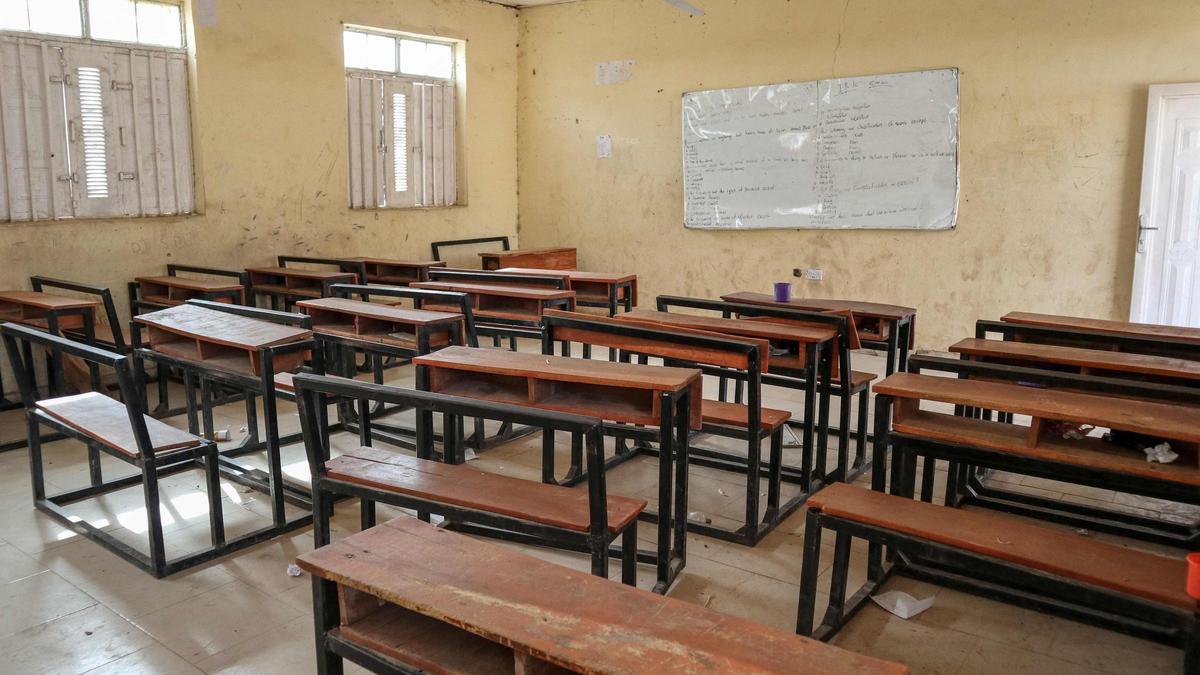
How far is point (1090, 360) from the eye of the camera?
130 inches

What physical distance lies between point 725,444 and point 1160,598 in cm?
259

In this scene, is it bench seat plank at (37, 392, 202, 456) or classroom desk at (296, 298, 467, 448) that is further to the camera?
classroom desk at (296, 298, 467, 448)

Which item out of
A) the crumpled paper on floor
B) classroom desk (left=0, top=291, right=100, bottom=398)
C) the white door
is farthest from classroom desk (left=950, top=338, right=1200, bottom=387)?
classroom desk (left=0, top=291, right=100, bottom=398)

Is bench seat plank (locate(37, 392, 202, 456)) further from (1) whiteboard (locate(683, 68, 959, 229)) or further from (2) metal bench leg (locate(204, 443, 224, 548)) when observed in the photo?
(1) whiteboard (locate(683, 68, 959, 229))

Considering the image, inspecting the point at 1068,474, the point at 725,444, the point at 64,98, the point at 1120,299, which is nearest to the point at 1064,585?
the point at 1068,474

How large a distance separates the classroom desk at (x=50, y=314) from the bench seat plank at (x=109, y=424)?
42.6 inches

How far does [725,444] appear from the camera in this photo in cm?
442

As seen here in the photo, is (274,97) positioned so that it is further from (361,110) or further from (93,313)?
(93,313)

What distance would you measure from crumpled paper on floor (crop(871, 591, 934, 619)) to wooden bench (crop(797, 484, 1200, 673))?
11 cm

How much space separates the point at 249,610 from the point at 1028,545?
219 centimetres

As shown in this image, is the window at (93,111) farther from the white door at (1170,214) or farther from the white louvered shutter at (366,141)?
the white door at (1170,214)

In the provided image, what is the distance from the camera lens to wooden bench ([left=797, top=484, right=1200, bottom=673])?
1920 mm

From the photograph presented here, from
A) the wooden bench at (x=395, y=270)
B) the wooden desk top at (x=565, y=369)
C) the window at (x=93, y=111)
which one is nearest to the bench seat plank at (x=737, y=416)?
the wooden desk top at (x=565, y=369)

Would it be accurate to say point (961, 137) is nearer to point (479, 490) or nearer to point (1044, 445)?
point (1044, 445)
